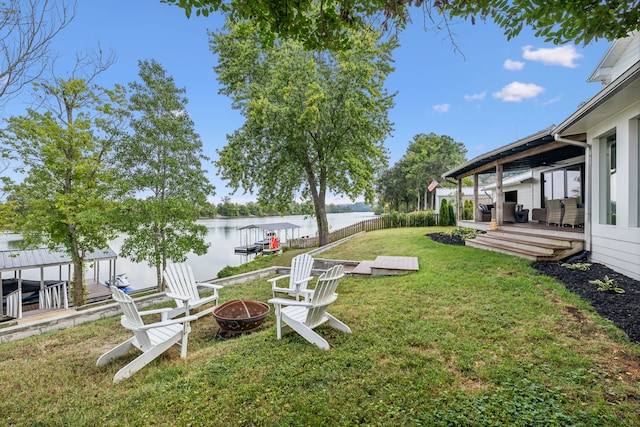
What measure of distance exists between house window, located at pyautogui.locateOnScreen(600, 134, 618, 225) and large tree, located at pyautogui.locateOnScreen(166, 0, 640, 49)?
Result: 4.77 metres

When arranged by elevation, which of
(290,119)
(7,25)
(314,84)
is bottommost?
(7,25)

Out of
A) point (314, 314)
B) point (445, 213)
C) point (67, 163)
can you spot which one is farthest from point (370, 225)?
point (314, 314)

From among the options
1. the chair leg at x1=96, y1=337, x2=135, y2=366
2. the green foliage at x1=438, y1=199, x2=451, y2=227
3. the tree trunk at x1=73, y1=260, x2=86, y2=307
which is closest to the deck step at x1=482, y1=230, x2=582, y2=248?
the chair leg at x1=96, y1=337, x2=135, y2=366

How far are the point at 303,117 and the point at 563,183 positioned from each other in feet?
32.8

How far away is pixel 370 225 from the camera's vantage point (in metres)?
18.9

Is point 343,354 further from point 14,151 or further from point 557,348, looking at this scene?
point 14,151

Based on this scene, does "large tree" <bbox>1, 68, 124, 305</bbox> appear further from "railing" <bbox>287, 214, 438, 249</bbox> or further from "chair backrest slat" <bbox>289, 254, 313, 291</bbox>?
"railing" <bbox>287, 214, 438, 249</bbox>

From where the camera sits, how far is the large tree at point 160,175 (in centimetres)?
844

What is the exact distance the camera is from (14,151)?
324 inches

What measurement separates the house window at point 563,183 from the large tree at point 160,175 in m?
12.6

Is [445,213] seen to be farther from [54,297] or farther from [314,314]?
[54,297]

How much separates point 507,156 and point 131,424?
1082cm

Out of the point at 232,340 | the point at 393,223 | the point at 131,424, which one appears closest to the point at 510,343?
the point at 232,340

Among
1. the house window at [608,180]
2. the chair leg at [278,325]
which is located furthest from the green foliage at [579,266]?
the chair leg at [278,325]
